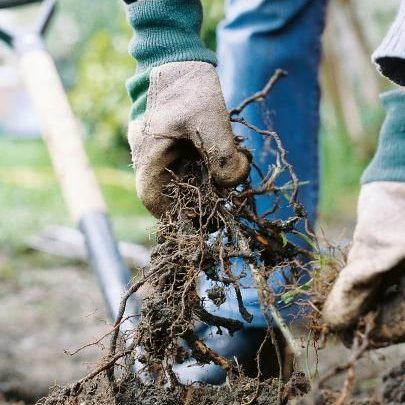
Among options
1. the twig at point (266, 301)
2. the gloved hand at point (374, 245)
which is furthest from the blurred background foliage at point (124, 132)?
the gloved hand at point (374, 245)

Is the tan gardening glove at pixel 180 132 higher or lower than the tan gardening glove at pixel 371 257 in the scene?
higher

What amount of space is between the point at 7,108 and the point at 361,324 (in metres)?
7.80

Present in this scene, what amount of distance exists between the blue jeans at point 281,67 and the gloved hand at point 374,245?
0.80 metres

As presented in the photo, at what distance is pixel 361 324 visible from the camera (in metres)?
0.96

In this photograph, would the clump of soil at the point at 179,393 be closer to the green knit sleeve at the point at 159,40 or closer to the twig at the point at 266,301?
the twig at the point at 266,301

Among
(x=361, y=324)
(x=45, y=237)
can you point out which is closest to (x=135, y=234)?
(x=45, y=237)

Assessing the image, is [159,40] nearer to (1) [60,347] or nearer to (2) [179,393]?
(2) [179,393]

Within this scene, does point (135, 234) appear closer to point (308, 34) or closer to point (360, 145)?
point (308, 34)

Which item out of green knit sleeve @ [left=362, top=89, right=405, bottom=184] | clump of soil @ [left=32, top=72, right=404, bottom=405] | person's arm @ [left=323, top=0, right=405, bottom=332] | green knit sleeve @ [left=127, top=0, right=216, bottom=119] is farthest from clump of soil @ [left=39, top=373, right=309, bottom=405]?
green knit sleeve @ [left=127, top=0, right=216, bottom=119]

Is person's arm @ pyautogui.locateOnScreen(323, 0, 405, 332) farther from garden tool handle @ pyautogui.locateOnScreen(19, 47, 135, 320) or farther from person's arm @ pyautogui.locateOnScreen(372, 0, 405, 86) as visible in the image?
garden tool handle @ pyautogui.locateOnScreen(19, 47, 135, 320)

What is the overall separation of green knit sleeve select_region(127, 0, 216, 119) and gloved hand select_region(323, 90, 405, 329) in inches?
17.9

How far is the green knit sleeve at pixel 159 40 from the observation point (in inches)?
52.1

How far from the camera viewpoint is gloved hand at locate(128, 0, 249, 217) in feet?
4.04

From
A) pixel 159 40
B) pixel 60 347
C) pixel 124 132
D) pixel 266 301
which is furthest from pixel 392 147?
pixel 124 132
